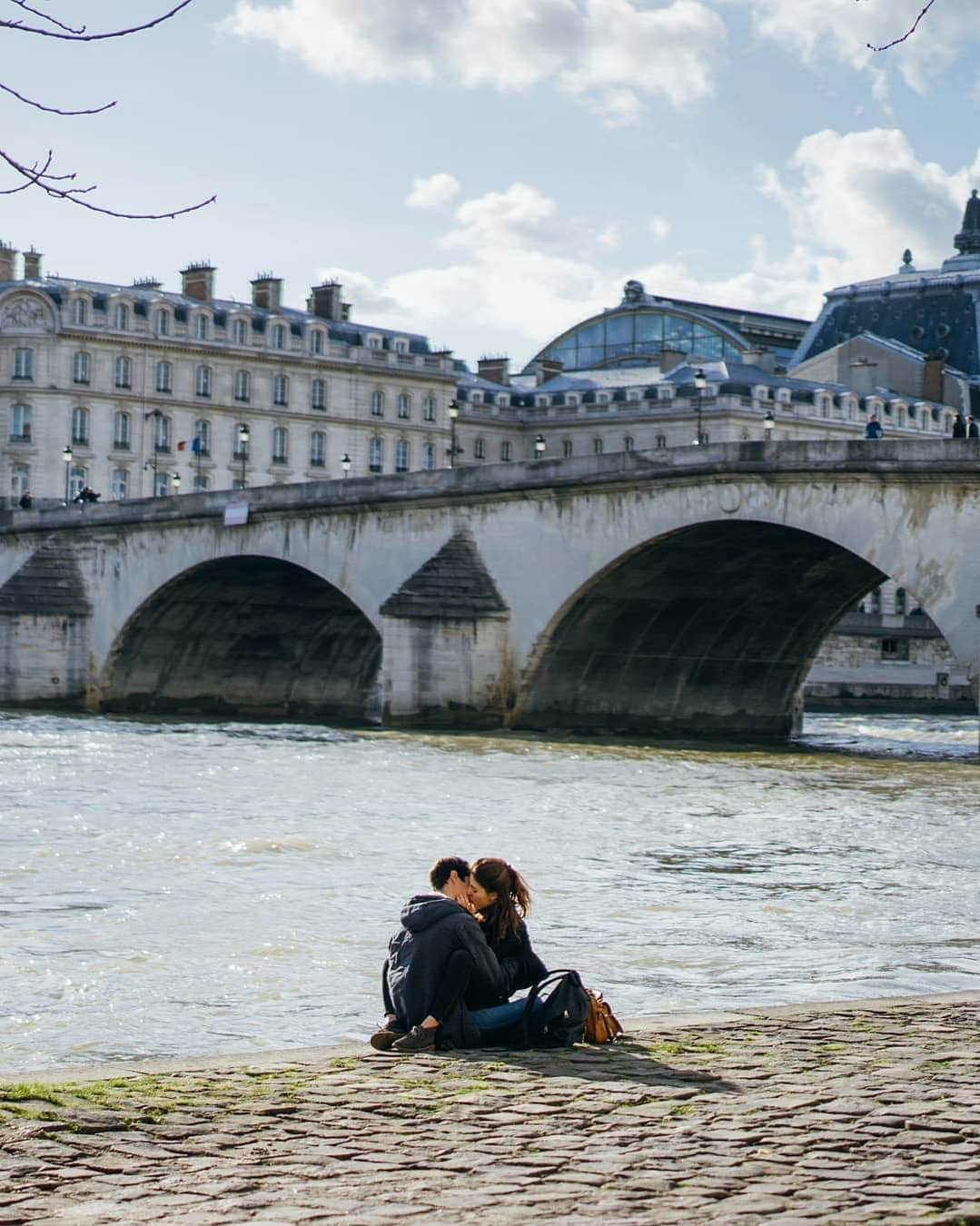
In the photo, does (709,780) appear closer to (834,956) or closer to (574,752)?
(574,752)

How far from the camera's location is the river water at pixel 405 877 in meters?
12.6

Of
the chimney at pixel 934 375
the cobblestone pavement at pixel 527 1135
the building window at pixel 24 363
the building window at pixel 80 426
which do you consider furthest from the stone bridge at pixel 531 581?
the chimney at pixel 934 375

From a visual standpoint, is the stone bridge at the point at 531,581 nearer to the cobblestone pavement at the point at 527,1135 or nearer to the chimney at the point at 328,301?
the cobblestone pavement at the point at 527,1135

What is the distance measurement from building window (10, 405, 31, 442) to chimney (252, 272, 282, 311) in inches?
538

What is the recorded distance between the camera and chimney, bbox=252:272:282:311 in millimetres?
96562

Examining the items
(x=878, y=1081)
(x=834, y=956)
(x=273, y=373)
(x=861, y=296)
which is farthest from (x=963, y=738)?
(x=861, y=296)

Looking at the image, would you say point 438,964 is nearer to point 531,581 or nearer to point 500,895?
point 500,895

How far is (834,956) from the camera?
1448 centimetres

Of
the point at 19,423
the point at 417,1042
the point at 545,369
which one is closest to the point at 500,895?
the point at 417,1042

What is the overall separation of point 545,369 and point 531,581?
70.4 m

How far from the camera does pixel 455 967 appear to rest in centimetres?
978

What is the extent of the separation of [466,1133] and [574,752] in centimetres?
2915

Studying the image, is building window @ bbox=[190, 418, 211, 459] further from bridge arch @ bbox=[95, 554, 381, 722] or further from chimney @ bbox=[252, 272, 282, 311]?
bridge arch @ bbox=[95, 554, 381, 722]

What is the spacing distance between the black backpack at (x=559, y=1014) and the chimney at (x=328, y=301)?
91913 mm
